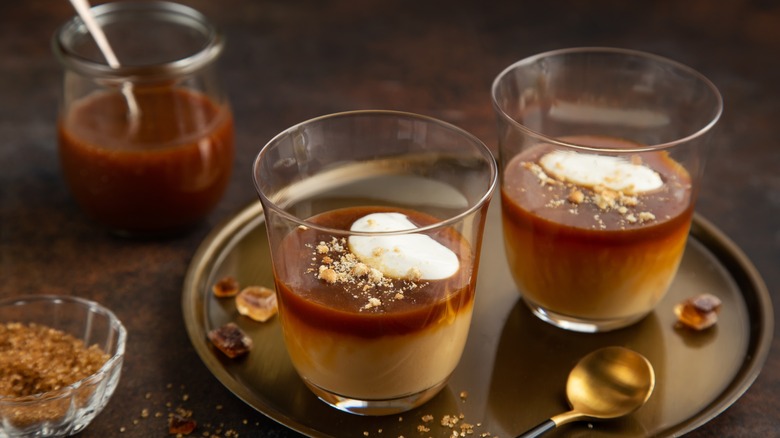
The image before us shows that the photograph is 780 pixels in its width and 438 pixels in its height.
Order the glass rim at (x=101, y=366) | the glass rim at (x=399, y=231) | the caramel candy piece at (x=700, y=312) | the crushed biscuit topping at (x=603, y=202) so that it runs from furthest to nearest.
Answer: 1. the caramel candy piece at (x=700, y=312)
2. the crushed biscuit topping at (x=603, y=202)
3. the glass rim at (x=101, y=366)
4. the glass rim at (x=399, y=231)

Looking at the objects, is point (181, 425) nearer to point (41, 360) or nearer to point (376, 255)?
point (41, 360)

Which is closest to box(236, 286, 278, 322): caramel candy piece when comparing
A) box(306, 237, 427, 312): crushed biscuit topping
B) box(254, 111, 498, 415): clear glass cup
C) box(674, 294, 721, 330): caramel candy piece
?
box(254, 111, 498, 415): clear glass cup

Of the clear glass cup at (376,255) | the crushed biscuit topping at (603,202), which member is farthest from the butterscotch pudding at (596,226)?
the clear glass cup at (376,255)

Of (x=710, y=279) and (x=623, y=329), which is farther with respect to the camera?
(x=710, y=279)

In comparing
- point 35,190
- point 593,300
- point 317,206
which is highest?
point 317,206

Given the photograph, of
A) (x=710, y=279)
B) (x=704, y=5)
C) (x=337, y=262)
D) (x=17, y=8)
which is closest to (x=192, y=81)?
(x=337, y=262)

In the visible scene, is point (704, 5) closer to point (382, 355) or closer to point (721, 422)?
point (721, 422)

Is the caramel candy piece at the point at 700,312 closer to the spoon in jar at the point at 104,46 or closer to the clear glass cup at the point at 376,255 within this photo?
the clear glass cup at the point at 376,255
